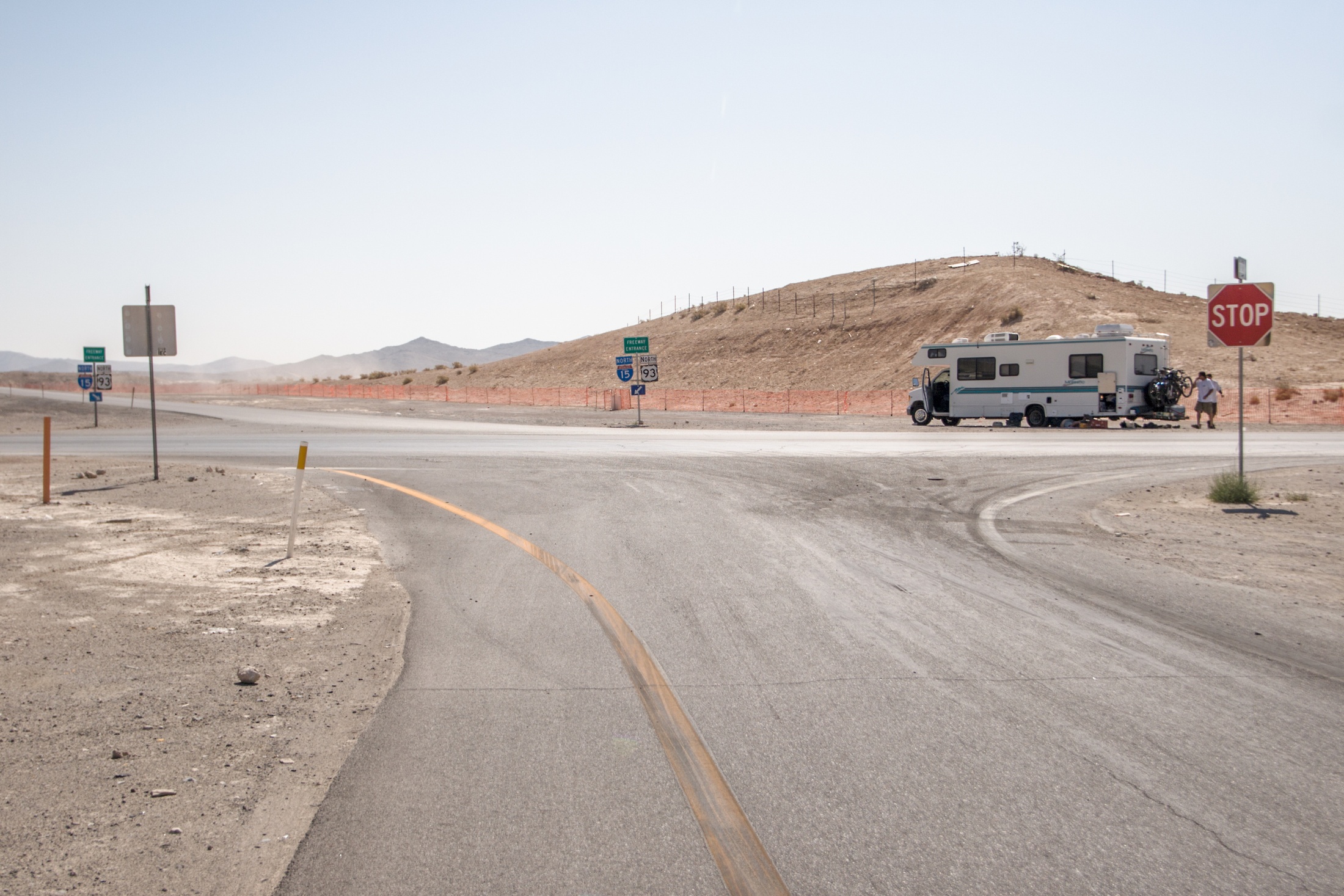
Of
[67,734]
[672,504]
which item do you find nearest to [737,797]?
[67,734]

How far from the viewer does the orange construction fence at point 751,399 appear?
38.0 m

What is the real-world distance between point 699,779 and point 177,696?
3195 millimetres

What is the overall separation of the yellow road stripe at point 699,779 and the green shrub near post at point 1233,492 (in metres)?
10.6

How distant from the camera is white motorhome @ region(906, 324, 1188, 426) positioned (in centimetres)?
3172

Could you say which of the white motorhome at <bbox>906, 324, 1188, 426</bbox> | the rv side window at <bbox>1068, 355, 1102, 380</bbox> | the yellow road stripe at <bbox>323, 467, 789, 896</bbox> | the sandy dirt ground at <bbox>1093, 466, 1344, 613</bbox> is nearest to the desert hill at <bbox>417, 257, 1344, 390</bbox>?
the white motorhome at <bbox>906, 324, 1188, 426</bbox>

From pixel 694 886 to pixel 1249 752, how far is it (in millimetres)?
2983

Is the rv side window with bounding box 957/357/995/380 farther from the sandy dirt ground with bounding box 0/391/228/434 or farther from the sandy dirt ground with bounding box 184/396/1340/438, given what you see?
the sandy dirt ground with bounding box 0/391/228/434

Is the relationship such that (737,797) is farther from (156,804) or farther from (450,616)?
(450,616)

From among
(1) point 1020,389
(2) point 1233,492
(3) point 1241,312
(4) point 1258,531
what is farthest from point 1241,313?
(1) point 1020,389

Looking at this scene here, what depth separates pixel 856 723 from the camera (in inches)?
199

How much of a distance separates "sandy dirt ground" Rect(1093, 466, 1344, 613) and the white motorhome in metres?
15.5

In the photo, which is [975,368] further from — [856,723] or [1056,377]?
[856,723]

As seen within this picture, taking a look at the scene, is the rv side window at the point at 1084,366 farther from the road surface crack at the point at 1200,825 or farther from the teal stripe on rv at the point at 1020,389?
the road surface crack at the point at 1200,825

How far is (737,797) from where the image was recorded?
415 cm
